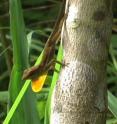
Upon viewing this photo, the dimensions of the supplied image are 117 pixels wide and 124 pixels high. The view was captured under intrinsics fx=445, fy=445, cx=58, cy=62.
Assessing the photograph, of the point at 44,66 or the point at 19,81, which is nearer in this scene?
the point at 44,66

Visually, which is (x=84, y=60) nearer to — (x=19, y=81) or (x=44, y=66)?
(x=44, y=66)

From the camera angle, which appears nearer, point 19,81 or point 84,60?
point 84,60

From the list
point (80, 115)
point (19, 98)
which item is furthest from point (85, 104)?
point (19, 98)

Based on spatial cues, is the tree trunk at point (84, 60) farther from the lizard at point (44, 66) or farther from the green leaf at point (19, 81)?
the green leaf at point (19, 81)

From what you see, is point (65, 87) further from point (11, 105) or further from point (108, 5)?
point (11, 105)

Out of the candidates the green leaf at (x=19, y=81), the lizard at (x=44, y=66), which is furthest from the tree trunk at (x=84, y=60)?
the green leaf at (x=19, y=81)

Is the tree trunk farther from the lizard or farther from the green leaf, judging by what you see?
the green leaf

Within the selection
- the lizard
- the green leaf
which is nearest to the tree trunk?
the lizard

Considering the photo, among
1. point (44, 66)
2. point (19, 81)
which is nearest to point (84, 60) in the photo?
point (44, 66)
